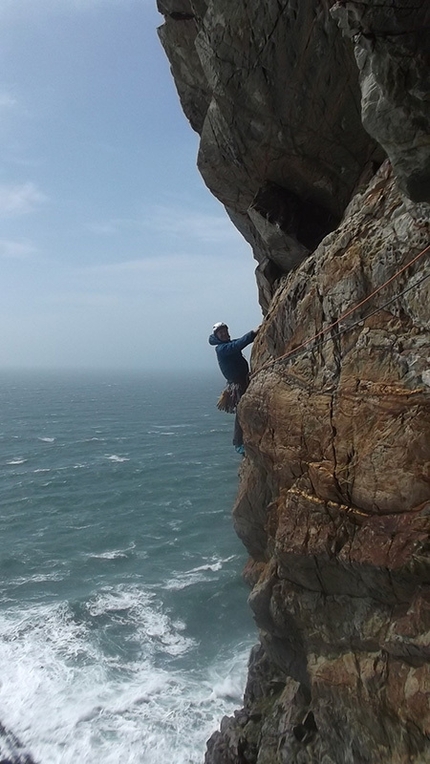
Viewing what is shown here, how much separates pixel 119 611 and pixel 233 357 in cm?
2166

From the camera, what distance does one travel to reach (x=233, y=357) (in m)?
14.8

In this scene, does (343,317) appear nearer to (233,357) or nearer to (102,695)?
(233,357)

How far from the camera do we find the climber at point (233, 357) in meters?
14.2

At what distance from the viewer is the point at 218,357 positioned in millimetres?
14859

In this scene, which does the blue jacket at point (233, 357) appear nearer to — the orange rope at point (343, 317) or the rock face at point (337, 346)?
the rock face at point (337, 346)

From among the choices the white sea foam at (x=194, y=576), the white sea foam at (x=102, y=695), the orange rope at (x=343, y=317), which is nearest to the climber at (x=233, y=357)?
the orange rope at (x=343, y=317)

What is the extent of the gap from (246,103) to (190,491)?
1783 inches

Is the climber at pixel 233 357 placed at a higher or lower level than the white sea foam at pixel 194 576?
higher

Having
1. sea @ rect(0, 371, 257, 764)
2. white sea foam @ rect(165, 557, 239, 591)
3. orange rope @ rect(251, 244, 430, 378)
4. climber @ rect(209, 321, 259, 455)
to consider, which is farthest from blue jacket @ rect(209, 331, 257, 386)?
white sea foam @ rect(165, 557, 239, 591)

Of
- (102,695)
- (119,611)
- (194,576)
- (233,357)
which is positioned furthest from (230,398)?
(194,576)

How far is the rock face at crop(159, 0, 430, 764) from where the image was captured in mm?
8125

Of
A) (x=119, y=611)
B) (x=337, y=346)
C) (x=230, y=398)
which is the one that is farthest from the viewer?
(x=119, y=611)

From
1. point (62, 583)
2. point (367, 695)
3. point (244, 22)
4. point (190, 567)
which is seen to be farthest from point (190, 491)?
point (244, 22)

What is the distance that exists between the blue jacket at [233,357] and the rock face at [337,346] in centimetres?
60
